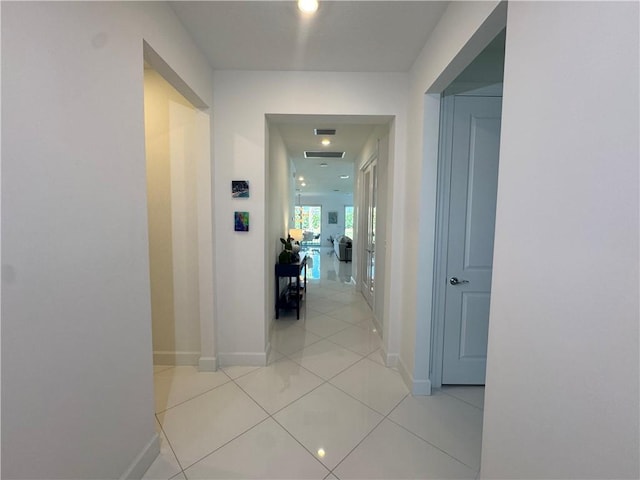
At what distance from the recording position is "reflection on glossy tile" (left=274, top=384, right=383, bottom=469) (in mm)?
1622

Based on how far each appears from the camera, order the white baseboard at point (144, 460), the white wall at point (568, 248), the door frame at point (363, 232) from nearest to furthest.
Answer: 1. the white wall at point (568, 248)
2. the white baseboard at point (144, 460)
3. the door frame at point (363, 232)

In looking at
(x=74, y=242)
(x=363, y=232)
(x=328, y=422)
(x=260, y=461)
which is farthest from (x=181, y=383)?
(x=363, y=232)

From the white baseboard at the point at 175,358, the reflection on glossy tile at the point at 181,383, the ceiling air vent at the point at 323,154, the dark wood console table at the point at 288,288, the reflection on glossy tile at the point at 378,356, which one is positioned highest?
the ceiling air vent at the point at 323,154

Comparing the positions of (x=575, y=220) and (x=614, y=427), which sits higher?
(x=575, y=220)

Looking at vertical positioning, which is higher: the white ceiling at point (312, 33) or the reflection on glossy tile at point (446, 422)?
the white ceiling at point (312, 33)

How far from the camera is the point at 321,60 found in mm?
2188

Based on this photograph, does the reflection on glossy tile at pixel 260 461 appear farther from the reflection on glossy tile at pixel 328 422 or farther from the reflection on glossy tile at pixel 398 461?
the reflection on glossy tile at pixel 398 461

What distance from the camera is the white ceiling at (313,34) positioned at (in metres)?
1.64

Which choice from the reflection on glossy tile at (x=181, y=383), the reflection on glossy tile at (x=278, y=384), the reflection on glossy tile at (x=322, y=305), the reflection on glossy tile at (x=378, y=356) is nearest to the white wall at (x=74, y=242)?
the reflection on glossy tile at (x=181, y=383)

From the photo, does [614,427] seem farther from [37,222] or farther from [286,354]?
[286,354]

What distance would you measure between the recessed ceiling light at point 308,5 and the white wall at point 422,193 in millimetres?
808

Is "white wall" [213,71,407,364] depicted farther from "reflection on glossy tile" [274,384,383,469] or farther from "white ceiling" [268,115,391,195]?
"reflection on glossy tile" [274,384,383,469]

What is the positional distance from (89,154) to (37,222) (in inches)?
13.6

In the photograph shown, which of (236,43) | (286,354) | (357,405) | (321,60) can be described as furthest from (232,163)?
(357,405)
